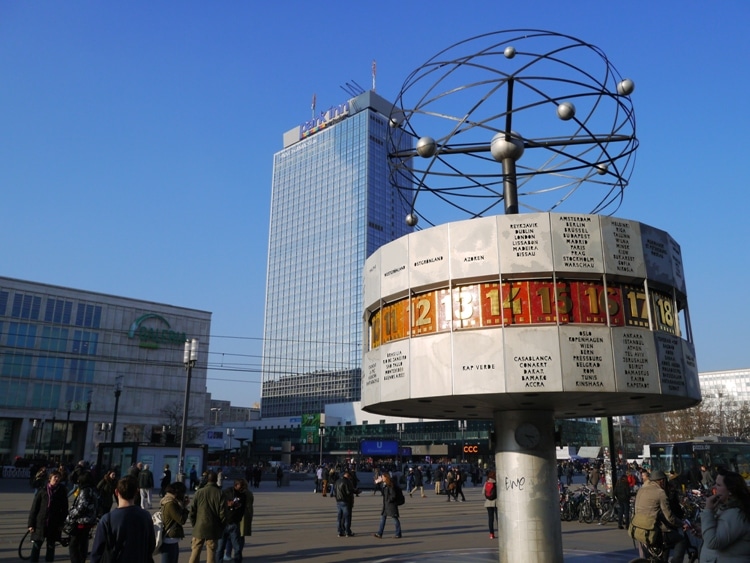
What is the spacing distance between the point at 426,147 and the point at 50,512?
10301mm

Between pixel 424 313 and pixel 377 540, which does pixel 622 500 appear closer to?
pixel 377 540

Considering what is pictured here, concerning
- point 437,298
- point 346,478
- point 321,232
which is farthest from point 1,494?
point 321,232

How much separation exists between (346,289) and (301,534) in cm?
13833

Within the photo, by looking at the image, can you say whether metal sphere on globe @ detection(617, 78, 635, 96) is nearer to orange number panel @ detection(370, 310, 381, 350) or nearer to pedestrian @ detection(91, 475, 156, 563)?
orange number panel @ detection(370, 310, 381, 350)

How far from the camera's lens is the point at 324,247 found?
164m

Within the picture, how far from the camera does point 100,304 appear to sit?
86.2 metres

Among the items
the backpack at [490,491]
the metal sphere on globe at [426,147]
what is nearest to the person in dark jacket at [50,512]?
the metal sphere on globe at [426,147]

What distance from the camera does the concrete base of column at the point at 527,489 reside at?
11703mm

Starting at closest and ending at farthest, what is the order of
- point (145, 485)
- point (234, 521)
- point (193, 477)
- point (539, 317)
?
point (539, 317) → point (234, 521) → point (145, 485) → point (193, 477)

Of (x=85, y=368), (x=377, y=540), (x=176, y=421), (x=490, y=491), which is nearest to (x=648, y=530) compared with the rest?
(x=490, y=491)

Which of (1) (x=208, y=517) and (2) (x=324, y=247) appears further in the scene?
(2) (x=324, y=247)

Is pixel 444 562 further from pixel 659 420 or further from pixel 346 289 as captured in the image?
pixel 346 289

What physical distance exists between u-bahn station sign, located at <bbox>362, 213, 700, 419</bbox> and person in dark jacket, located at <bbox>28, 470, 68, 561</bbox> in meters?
6.71

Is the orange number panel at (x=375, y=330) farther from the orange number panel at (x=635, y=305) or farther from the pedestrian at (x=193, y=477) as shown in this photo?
the pedestrian at (x=193, y=477)
